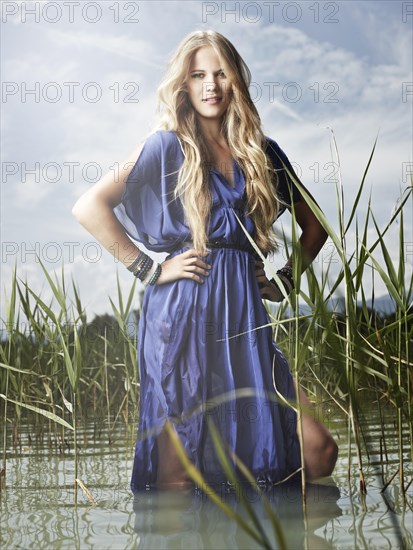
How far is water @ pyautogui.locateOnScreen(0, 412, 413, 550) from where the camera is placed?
1.60 m

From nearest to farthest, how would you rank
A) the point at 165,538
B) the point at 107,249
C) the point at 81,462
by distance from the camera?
the point at 165,538
the point at 107,249
the point at 81,462

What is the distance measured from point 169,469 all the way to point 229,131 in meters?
1.11

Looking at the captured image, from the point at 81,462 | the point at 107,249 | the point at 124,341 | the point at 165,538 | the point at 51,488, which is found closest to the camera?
the point at 165,538

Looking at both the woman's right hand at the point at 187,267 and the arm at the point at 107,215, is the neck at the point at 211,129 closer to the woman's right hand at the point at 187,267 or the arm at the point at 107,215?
the arm at the point at 107,215

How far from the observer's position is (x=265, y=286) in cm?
255

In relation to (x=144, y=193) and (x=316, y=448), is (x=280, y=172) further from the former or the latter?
(x=316, y=448)

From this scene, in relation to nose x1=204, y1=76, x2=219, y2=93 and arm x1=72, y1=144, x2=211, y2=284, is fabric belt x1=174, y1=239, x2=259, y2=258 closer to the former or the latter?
arm x1=72, y1=144, x2=211, y2=284

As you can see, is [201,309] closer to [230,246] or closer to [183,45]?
[230,246]

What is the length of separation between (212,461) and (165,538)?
0.71 m

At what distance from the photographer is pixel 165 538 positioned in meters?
1.67

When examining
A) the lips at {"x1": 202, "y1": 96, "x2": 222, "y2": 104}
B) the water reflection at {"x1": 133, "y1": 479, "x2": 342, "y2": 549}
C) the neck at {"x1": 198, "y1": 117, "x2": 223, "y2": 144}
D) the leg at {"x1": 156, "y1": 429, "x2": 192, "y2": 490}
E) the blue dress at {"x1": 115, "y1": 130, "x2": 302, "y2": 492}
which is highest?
the lips at {"x1": 202, "y1": 96, "x2": 222, "y2": 104}

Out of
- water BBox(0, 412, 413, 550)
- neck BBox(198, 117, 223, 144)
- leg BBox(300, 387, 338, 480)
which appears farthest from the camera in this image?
neck BBox(198, 117, 223, 144)

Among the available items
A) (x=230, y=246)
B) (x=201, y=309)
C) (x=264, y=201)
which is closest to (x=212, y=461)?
(x=201, y=309)

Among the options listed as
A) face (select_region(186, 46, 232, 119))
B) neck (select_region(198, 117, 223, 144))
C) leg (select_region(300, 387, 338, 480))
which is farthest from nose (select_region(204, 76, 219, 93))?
leg (select_region(300, 387, 338, 480))
